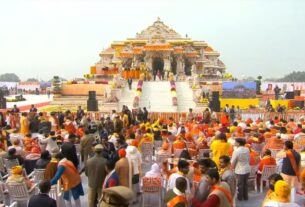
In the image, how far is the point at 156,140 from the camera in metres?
11.6

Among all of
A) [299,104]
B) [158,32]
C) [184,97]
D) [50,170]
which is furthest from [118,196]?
[158,32]

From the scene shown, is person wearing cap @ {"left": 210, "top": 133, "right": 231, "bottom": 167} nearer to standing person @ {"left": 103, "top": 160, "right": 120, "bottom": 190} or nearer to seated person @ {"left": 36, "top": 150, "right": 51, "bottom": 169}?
standing person @ {"left": 103, "top": 160, "right": 120, "bottom": 190}

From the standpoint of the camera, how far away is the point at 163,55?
4697 cm

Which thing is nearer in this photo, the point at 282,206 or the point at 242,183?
the point at 282,206

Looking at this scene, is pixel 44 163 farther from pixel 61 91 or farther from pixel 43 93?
pixel 43 93

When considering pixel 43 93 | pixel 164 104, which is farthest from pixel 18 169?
pixel 43 93

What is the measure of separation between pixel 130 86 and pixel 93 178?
81.3 ft

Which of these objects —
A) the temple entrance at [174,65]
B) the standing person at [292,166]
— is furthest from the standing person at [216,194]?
the temple entrance at [174,65]

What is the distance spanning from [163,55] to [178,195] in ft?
141

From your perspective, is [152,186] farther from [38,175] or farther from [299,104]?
[299,104]

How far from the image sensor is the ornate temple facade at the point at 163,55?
47.0 metres

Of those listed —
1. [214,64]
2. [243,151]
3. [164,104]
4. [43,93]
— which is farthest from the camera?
[214,64]

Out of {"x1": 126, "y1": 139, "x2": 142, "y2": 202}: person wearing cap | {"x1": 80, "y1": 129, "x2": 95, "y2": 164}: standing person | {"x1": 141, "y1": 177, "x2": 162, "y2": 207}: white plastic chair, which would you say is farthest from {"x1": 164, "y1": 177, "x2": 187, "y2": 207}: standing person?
{"x1": 80, "y1": 129, "x2": 95, "y2": 164}: standing person

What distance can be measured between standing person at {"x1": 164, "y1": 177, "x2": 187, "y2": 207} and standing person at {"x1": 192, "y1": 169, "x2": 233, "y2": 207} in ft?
0.90
